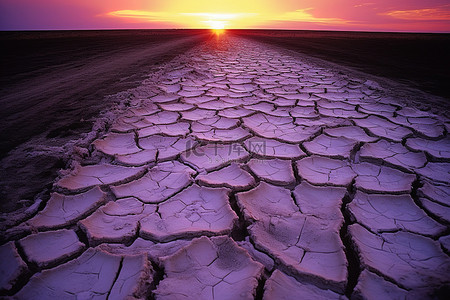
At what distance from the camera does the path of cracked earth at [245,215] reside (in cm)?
83

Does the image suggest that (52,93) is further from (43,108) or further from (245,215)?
(245,215)

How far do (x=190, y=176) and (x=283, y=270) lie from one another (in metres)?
0.76

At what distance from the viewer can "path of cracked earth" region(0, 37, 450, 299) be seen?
2.73 ft

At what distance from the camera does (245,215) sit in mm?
1116

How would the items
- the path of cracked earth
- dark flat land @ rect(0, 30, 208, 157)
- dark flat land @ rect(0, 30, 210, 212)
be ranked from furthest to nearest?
dark flat land @ rect(0, 30, 208, 157) → dark flat land @ rect(0, 30, 210, 212) → the path of cracked earth

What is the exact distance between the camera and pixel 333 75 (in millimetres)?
4137

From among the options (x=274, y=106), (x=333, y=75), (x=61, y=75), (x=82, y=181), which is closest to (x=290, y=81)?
(x=333, y=75)

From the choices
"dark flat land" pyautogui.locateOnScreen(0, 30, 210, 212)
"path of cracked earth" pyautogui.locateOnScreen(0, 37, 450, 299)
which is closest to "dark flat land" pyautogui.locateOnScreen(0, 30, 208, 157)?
"dark flat land" pyautogui.locateOnScreen(0, 30, 210, 212)

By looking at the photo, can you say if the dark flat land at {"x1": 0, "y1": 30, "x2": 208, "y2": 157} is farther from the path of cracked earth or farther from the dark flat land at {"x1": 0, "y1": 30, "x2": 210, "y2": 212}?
the path of cracked earth

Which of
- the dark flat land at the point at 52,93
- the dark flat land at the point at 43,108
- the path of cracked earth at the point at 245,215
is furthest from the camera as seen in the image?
the dark flat land at the point at 52,93

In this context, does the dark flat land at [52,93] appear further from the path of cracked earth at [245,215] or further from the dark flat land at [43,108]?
the path of cracked earth at [245,215]

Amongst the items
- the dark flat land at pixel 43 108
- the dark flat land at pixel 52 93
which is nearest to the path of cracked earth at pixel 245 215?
the dark flat land at pixel 43 108

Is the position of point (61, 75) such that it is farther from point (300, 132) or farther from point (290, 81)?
point (300, 132)

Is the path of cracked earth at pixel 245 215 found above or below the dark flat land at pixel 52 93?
below
